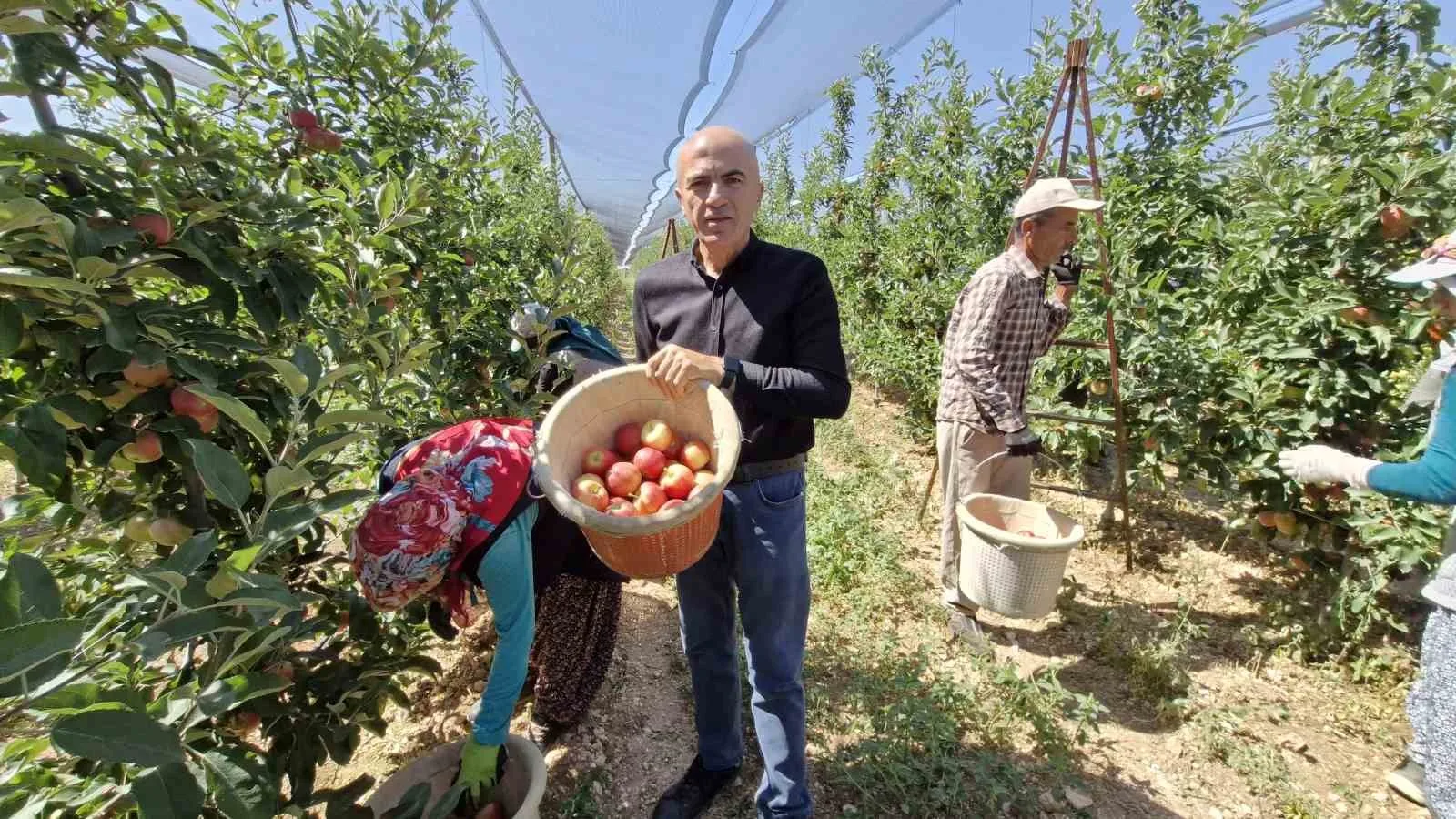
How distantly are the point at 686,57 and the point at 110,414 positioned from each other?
8.54m

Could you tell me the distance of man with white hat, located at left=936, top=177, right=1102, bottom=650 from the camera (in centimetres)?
240

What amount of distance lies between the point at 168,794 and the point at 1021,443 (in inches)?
93.5

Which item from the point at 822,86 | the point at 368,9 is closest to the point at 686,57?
the point at 822,86

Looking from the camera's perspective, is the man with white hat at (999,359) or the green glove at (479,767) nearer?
the green glove at (479,767)

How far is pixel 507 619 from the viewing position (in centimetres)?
141

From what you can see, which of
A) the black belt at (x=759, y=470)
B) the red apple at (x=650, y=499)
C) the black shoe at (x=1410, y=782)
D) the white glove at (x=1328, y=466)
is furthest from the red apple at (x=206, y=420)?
the black shoe at (x=1410, y=782)

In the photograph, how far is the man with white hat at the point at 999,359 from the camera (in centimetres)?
240

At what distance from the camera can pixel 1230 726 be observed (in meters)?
2.15

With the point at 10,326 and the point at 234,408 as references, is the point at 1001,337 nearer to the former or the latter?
the point at 234,408

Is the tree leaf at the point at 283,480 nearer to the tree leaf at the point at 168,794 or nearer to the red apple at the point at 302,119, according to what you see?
the tree leaf at the point at 168,794

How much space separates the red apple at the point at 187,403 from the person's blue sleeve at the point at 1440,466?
2.53 meters

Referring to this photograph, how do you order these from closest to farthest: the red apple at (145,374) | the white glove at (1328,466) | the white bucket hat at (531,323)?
the red apple at (145,374) → the white glove at (1328,466) → the white bucket hat at (531,323)

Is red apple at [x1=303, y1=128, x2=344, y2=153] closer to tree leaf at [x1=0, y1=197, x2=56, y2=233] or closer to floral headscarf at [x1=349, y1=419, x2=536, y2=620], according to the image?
floral headscarf at [x1=349, y1=419, x2=536, y2=620]

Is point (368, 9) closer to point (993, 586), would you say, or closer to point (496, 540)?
point (496, 540)
